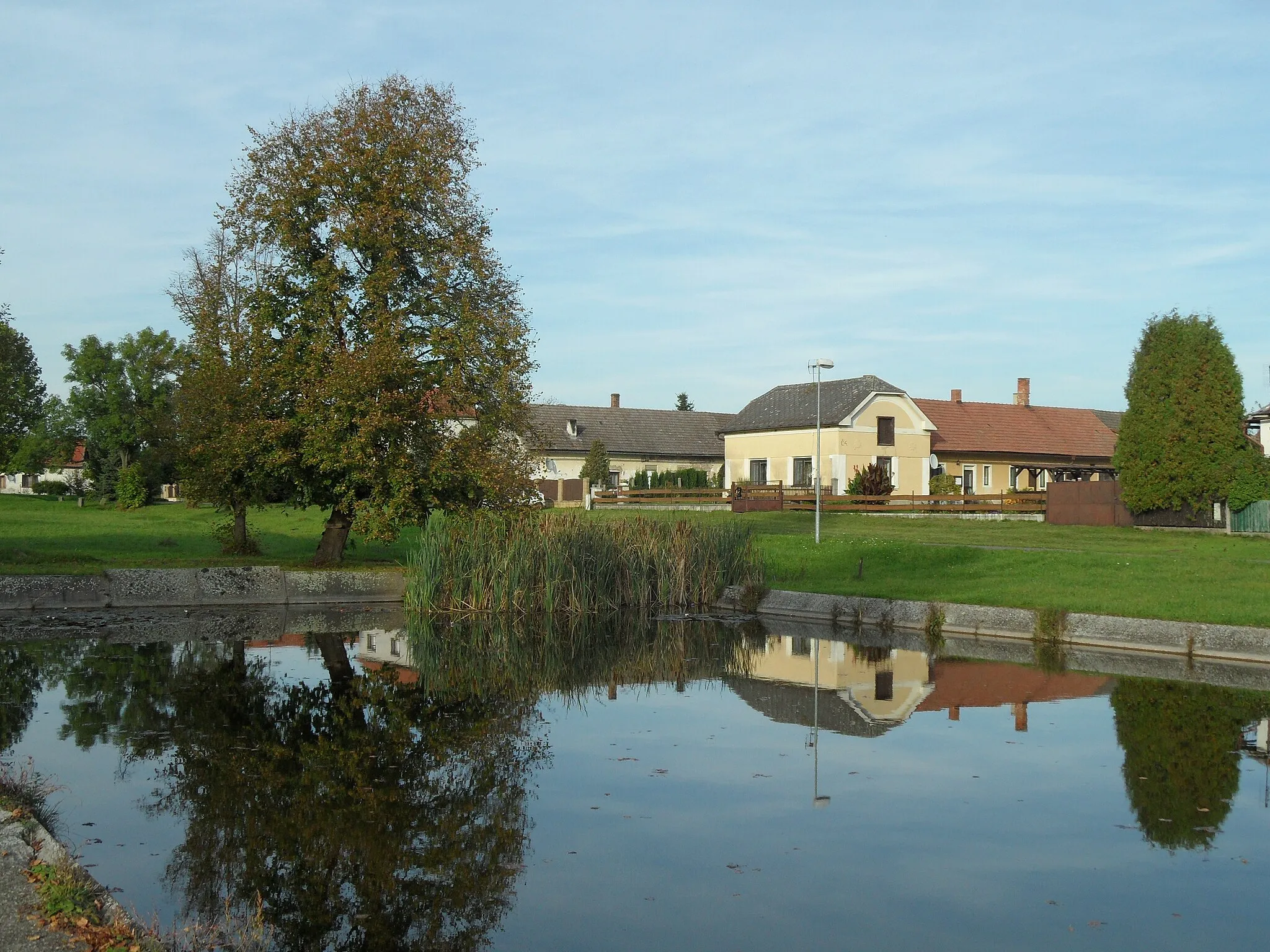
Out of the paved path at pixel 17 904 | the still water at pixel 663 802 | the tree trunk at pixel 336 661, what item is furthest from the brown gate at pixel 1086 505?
the paved path at pixel 17 904

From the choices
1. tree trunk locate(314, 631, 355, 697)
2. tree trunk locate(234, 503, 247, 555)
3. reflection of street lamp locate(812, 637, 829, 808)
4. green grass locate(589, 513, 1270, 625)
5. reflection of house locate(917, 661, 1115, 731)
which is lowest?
reflection of street lamp locate(812, 637, 829, 808)

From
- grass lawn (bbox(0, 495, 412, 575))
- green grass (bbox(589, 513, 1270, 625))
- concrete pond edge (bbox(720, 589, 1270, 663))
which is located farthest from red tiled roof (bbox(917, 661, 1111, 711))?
grass lawn (bbox(0, 495, 412, 575))

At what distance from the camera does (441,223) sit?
21031 millimetres

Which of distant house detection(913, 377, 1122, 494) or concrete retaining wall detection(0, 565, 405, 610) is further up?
distant house detection(913, 377, 1122, 494)

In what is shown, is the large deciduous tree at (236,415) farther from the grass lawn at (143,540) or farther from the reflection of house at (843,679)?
the reflection of house at (843,679)

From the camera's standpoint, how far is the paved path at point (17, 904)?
4.56 meters

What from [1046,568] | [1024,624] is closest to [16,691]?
[1024,624]

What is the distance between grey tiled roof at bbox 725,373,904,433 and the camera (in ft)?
177

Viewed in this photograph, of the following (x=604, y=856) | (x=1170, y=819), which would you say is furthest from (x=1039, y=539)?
(x=604, y=856)

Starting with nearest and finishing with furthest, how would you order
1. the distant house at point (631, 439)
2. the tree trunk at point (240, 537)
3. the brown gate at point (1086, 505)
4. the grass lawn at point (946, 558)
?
the grass lawn at point (946, 558) → the tree trunk at point (240, 537) → the brown gate at point (1086, 505) → the distant house at point (631, 439)

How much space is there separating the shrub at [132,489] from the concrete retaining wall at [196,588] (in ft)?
111

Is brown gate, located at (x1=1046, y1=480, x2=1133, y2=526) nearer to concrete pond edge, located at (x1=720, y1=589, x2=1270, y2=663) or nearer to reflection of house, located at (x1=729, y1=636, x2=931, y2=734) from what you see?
concrete pond edge, located at (x1=720, y1=589, x2=1270, y2=663)

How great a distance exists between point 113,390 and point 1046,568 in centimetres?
6008

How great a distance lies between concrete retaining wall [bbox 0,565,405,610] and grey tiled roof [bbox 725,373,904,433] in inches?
1360
